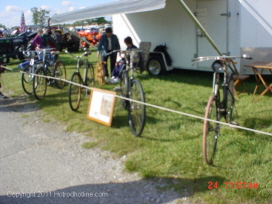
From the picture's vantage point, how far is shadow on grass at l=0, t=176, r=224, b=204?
3.16 metres

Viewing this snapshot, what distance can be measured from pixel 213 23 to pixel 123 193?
6053mm

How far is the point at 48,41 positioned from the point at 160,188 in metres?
7.69

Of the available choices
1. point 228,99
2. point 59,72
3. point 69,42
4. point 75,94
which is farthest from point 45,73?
point 69,42

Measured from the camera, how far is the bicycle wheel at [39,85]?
7284 millimetres

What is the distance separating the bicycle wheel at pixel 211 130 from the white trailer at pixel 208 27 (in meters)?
2.34

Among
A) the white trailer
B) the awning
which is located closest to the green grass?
the white trailer

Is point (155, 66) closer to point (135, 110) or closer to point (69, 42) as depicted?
point (135, 110)

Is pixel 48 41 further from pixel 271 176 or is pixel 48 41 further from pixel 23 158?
pixel 271 176

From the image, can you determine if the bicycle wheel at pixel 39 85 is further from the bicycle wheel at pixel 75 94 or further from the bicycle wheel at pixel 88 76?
the bicycle wheel at pixel 75 94

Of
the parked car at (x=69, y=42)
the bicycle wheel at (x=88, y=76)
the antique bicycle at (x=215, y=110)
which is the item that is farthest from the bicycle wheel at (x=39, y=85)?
the parked car at (x=69, y=42)

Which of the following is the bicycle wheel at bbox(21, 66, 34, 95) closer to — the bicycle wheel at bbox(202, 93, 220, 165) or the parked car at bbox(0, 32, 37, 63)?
the bicycle wheel at bbox(202, 93, 220, 165)

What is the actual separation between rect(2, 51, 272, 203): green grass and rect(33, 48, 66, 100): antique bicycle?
403 mm

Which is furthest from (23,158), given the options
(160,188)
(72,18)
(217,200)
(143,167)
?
(72,18)

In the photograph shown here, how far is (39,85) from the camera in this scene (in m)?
7.43
